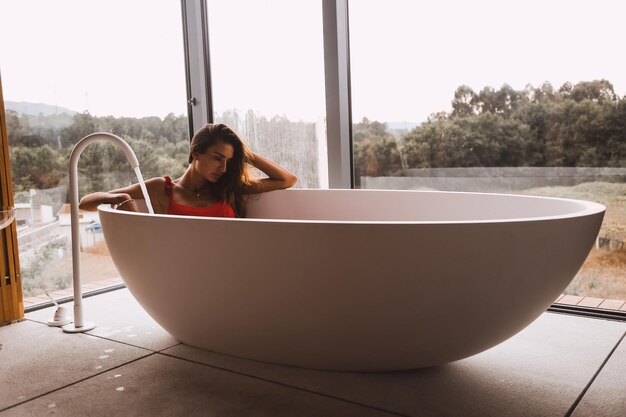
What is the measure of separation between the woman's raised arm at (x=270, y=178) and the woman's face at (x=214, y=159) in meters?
0.19

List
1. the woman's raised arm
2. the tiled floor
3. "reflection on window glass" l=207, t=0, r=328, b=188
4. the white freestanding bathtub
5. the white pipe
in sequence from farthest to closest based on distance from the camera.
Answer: "reflection on window glass" l=207, t=0, r=328, b=188 → the woman's raised arm → the white pipe → the tiled floor → the white freestanding bathtub

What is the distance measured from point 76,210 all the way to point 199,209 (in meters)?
0.49

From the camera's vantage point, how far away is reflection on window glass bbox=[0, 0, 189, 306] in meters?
2.84

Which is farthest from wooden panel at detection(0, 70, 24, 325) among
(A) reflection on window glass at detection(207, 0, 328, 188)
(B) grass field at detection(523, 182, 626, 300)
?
(B) grass field at detection(523, 182, 626, 300)

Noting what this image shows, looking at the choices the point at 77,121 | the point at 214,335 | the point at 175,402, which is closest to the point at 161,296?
the point at 214,335

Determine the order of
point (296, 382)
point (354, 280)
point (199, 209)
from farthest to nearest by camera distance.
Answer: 1. point (199, 209)
2. point (296, 382)
3. point (354, 280)

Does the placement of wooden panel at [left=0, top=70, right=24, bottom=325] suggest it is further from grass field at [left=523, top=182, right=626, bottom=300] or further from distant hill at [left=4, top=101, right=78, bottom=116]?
grass field at [left=523, top=182, right=626, bottom=300]

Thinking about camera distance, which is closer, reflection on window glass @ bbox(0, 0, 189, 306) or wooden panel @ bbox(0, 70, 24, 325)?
wooden panel @ bbox(0, 70, 24, 325)

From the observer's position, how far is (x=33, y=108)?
9.48 ft

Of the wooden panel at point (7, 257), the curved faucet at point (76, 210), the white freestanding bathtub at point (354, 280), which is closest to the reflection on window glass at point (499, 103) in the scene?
the white freestanding bathtub at point (354, 280)

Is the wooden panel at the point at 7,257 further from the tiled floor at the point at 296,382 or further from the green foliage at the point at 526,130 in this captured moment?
the green foliage at the point at 526,130

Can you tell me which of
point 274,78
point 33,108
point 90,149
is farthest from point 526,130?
point 33,108

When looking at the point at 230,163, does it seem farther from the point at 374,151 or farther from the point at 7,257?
the point at 7,257

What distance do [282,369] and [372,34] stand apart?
1828 mm
